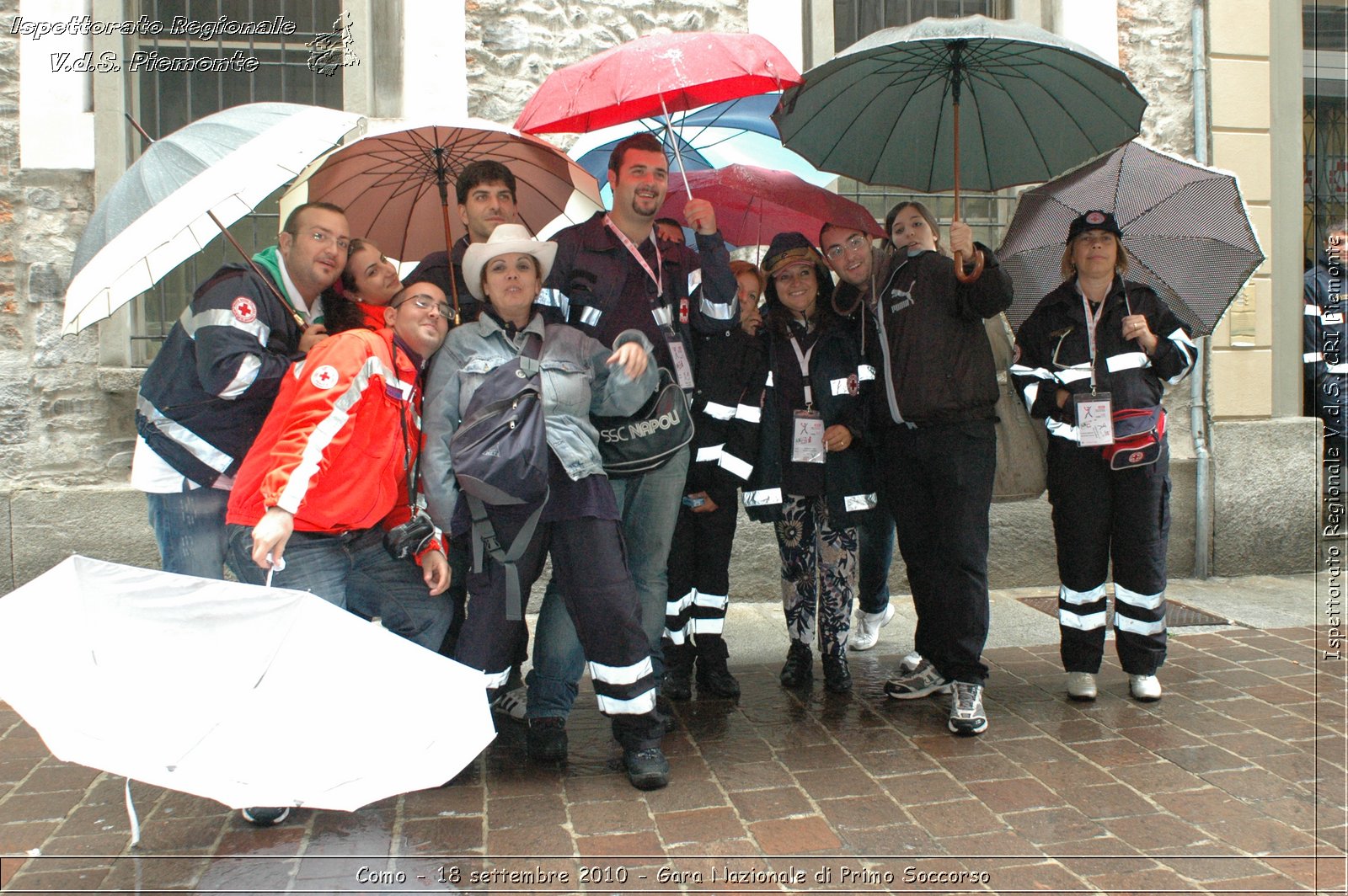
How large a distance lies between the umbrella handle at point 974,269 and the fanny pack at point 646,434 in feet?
3.77

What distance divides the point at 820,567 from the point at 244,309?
2.49 metres

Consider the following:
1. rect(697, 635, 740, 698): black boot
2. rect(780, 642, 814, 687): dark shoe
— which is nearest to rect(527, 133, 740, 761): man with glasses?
rect(697, 635, 740, 698): black boot

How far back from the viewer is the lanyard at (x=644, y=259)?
4.07 m

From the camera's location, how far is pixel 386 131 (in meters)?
4.09

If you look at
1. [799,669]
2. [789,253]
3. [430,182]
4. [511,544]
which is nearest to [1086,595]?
[799,669]

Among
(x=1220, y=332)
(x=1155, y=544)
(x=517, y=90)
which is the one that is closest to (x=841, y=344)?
(x=1155, y=544)

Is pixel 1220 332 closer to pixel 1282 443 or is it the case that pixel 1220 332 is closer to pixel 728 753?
pixel 1282 443

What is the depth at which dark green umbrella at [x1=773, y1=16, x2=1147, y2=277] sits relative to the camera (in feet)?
13.4

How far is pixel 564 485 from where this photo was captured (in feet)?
12.2

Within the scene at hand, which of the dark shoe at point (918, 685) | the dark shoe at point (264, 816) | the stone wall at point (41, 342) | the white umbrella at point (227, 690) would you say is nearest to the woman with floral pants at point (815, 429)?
the dark shoe at point (918, 685)

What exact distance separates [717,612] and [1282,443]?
4328 millimetres

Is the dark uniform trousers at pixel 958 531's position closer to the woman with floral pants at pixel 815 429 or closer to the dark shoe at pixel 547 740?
the woman with floral pants at pixel 815 429

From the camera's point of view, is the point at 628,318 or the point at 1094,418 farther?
the point at 1094,418

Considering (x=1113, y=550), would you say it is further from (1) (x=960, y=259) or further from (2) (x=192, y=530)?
(2) (x=192, y=530)
